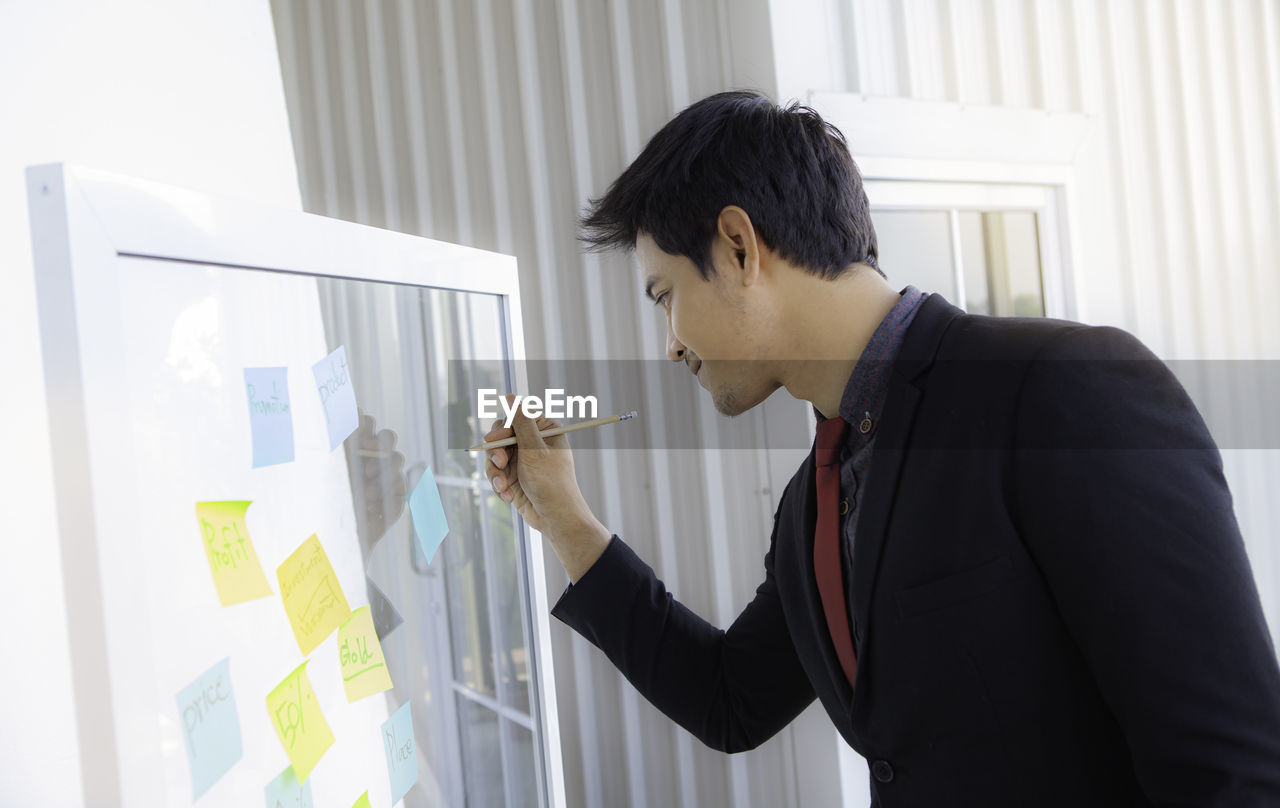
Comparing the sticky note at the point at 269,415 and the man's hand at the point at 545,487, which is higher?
the sticky note at the point at 269,415

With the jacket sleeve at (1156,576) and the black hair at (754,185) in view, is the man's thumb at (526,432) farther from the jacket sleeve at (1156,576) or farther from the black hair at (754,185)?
the jacket sleeve at (1156,576)

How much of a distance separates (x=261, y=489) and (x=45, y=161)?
583 mm

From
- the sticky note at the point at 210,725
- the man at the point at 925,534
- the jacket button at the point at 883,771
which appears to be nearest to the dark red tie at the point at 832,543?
the man at the point at 925,534

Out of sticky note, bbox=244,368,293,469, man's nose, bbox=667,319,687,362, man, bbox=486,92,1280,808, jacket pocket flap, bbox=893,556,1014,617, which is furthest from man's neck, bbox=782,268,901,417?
sticky note, bbox=244,368,293,469

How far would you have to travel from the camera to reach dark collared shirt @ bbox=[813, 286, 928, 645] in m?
1.07

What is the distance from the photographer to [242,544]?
830 millimetres

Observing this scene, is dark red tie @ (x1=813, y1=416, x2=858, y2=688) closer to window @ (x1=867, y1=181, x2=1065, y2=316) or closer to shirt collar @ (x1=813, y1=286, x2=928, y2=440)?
shirt collar @ (x1=813, y1=286, x2=928, y2=440)

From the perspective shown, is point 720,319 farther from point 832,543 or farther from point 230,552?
point 230,552

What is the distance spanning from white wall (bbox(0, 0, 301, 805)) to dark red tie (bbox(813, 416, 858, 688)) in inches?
35.9

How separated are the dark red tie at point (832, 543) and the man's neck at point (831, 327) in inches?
1.6

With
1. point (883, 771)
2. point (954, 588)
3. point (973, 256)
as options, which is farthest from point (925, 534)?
point (973, 256)

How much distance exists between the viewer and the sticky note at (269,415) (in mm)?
866

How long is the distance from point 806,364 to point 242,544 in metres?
0.68

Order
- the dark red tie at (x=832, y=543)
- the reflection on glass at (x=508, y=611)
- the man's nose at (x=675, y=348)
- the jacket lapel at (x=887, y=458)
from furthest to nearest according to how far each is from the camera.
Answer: the reflection on glass at (x=508, y=611) → the man's nose at (x=675, y=348) → the dark red tie at (x=832, y=543) → the jacket lapel at (x=887, y=458)
